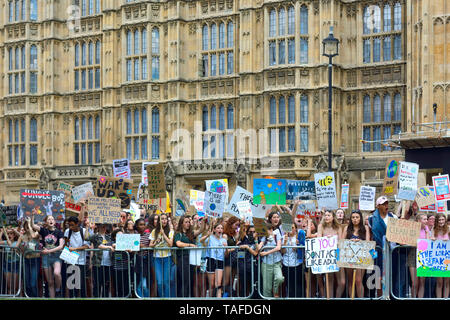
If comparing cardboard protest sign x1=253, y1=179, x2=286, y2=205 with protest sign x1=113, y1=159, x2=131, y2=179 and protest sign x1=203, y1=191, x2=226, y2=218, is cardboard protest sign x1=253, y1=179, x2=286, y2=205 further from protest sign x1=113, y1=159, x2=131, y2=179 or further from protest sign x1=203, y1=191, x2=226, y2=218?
protest sign x1=113, y1=159, x2=131, y2=179

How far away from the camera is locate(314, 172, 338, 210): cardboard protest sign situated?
1838 cm

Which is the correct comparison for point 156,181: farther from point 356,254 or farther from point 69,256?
point 356,254

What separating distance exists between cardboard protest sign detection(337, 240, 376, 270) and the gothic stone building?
1739 cm

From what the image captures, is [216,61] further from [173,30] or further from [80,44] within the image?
[80,44]

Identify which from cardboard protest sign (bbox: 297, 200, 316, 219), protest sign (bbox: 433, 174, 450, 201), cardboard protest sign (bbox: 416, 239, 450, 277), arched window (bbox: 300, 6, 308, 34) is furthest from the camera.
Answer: arched window (bbox: 300, 6, 308, 34)

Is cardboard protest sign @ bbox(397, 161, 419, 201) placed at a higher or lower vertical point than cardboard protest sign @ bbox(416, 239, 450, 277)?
higher

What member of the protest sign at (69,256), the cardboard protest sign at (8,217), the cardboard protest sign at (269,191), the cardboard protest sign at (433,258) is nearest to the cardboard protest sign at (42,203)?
the cardboard protest sign at (8,217)

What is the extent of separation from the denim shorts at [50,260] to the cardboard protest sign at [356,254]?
514cm

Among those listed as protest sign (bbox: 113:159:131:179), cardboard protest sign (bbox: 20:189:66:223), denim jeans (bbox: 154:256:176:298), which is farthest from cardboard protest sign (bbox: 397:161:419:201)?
protest sign (bbox: 113:159:131:179)

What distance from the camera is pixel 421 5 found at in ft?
106

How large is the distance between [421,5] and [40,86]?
19213 millimetres

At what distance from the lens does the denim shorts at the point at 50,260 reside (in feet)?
53.4

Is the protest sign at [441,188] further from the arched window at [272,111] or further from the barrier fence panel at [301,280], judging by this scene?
the arched window at [272,111]

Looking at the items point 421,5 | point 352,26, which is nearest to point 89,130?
point 352,26
